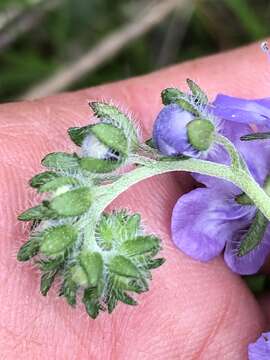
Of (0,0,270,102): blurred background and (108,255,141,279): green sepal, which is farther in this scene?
(0,0,270,102): blurred background

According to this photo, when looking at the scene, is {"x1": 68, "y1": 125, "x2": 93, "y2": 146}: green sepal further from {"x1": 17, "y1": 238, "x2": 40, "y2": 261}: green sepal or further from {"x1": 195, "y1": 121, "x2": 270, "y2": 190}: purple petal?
{"x1": 195, "y1": 121, "x2": 270, "y2": 190}: purple petal

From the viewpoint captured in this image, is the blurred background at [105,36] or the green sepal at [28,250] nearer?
the green sepal at [28,250]

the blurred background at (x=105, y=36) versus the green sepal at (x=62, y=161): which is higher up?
the blurred background at (x=105, y=36)

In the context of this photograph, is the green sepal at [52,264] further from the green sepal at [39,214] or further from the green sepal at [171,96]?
the green sepal at [171,96]

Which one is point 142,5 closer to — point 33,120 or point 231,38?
point 231,38

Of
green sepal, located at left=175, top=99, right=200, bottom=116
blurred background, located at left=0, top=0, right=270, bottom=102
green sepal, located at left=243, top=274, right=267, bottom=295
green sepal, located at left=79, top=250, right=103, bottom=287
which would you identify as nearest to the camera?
green sepal, located at left=79, top=250, right=103, bottom=287

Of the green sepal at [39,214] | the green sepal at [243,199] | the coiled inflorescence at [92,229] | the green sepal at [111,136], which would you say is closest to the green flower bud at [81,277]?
the coiled inflorescence at [92,229]

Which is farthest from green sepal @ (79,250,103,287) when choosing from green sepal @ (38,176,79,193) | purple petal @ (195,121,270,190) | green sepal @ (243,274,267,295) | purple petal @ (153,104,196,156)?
green sepal @ (243,274,267,295)

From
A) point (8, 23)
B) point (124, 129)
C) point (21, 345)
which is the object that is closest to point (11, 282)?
point (21, 345)
